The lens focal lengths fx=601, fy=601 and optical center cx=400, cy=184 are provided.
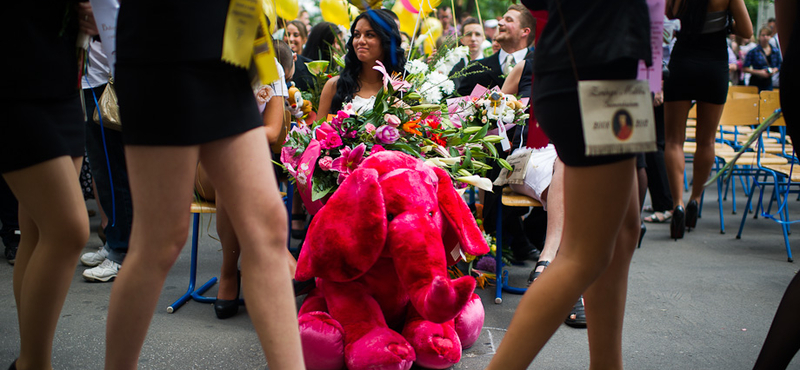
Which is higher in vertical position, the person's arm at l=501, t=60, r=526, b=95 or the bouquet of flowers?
the person's arm at l=501, t=60, r=526, b=95

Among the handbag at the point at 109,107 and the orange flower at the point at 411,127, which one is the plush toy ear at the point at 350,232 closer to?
the orange flower at the point at 411,127

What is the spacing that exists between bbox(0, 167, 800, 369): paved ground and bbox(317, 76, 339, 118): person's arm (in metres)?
1.27

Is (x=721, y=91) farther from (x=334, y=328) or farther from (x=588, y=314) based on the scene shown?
(x=334, y=328)

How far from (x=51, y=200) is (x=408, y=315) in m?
1.41

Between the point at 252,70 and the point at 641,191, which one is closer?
the point at 252,70

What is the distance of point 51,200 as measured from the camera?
1.78 m

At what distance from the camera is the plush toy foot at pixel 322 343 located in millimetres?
2295

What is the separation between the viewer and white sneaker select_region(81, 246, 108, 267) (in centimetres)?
394

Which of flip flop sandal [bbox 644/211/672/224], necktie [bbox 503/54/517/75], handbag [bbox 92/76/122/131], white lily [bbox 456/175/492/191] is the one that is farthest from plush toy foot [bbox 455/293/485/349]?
flip flop sandal [bbox 644/211/672/224]

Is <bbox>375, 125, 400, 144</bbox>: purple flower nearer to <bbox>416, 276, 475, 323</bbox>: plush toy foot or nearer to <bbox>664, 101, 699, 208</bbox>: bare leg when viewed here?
<bbox>416, 276, 475, 323</bbox>: plush toy foot

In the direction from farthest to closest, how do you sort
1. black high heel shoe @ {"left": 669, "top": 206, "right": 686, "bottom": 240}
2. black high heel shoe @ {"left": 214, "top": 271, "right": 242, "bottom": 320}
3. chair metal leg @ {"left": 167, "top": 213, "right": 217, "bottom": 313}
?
black high heel shoe @ {"left": 669, "top": 206, "right": 686, "bottom": 240}
chair metal leg @ {"left": 167, "top": 213, "right": 217, "bottom": 313}
black high heel shoe @ {"left": 214, "top": 271, "right": 242, "bottom": 320}

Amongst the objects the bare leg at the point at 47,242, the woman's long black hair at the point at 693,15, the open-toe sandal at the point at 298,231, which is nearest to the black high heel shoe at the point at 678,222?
the woman's long black hair at the point at 693,15

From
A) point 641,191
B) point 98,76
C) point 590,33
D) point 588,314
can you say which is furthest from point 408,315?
point 98,76

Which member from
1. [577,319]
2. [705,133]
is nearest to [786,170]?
[705,133]
